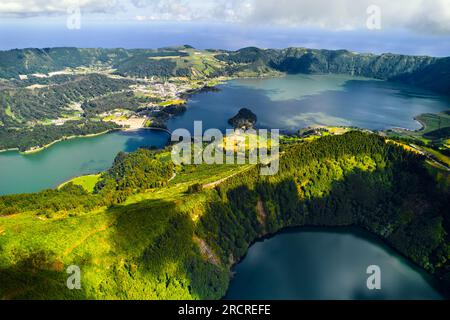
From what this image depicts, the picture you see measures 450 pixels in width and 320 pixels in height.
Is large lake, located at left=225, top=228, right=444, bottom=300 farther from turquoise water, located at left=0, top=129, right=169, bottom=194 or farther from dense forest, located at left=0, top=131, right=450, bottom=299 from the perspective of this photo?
turquoise water, located at left=0, top=129, right=169, bottom=194

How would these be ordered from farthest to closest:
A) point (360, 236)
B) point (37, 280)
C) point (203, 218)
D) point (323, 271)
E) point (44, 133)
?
point (44, 133) < point (360, 236) < point (203, 218) < point (323, 271) < point (37, 280)

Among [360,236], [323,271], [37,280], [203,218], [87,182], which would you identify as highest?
[37,280]

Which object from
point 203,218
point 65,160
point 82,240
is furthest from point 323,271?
point 65,160

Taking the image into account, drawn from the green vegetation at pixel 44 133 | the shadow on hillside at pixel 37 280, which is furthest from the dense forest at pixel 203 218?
the green vegetation at pixel 44 133

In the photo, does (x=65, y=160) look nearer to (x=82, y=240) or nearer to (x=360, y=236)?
(x=82, y=240)

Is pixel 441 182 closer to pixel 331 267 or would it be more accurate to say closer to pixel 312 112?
pixel 331 267

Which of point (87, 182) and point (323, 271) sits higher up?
point (87, 182)

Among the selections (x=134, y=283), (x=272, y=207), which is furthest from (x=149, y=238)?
(x=272, y=207)
